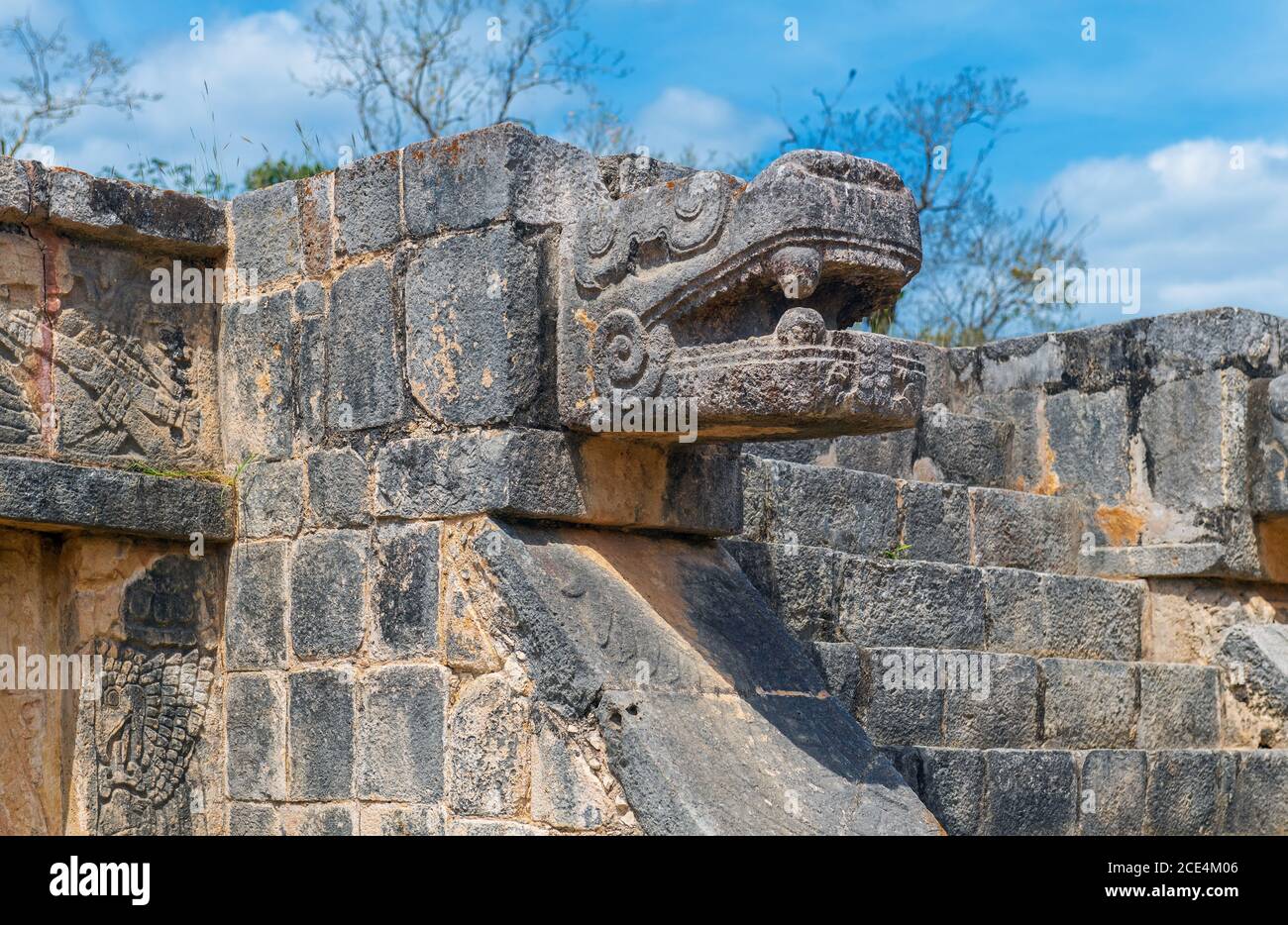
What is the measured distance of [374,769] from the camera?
4797mm

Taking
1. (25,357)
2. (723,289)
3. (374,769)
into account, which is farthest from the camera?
(25,357)

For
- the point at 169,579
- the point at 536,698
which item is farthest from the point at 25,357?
the point at 536,698

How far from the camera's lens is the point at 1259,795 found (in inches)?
277

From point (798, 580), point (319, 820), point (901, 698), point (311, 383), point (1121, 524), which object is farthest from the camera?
point (1121, 524)

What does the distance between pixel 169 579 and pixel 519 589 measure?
141cm

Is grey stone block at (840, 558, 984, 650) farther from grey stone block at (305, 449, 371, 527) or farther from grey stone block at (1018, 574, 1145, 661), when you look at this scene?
grey stone block at (305, 449, 371, 527)

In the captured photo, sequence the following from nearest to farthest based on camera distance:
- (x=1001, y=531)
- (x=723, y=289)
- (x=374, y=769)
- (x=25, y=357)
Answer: (x=723, y=289) < (x=374, y=769) < (x=25, y=357) < (x=1001, y=531)

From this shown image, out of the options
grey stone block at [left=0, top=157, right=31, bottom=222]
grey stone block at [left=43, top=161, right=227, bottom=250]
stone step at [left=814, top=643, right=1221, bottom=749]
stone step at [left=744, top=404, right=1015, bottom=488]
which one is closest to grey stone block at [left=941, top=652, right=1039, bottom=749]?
stone step at [left=814, top=643, right=1221, bottom=749]

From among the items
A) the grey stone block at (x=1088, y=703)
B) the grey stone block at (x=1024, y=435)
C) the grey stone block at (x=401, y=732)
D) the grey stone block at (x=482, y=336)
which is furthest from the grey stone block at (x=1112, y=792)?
the grey stone block at (x=482, y=336)

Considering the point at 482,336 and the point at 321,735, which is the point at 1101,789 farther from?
the point at 482,336

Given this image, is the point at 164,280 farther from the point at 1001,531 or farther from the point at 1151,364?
the point at 1151,364

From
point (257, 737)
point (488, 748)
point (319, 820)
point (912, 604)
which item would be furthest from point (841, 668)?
point (257, 737)

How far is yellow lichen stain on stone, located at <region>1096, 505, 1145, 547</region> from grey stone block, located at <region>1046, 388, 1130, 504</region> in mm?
48

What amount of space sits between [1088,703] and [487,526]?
3.18 m
